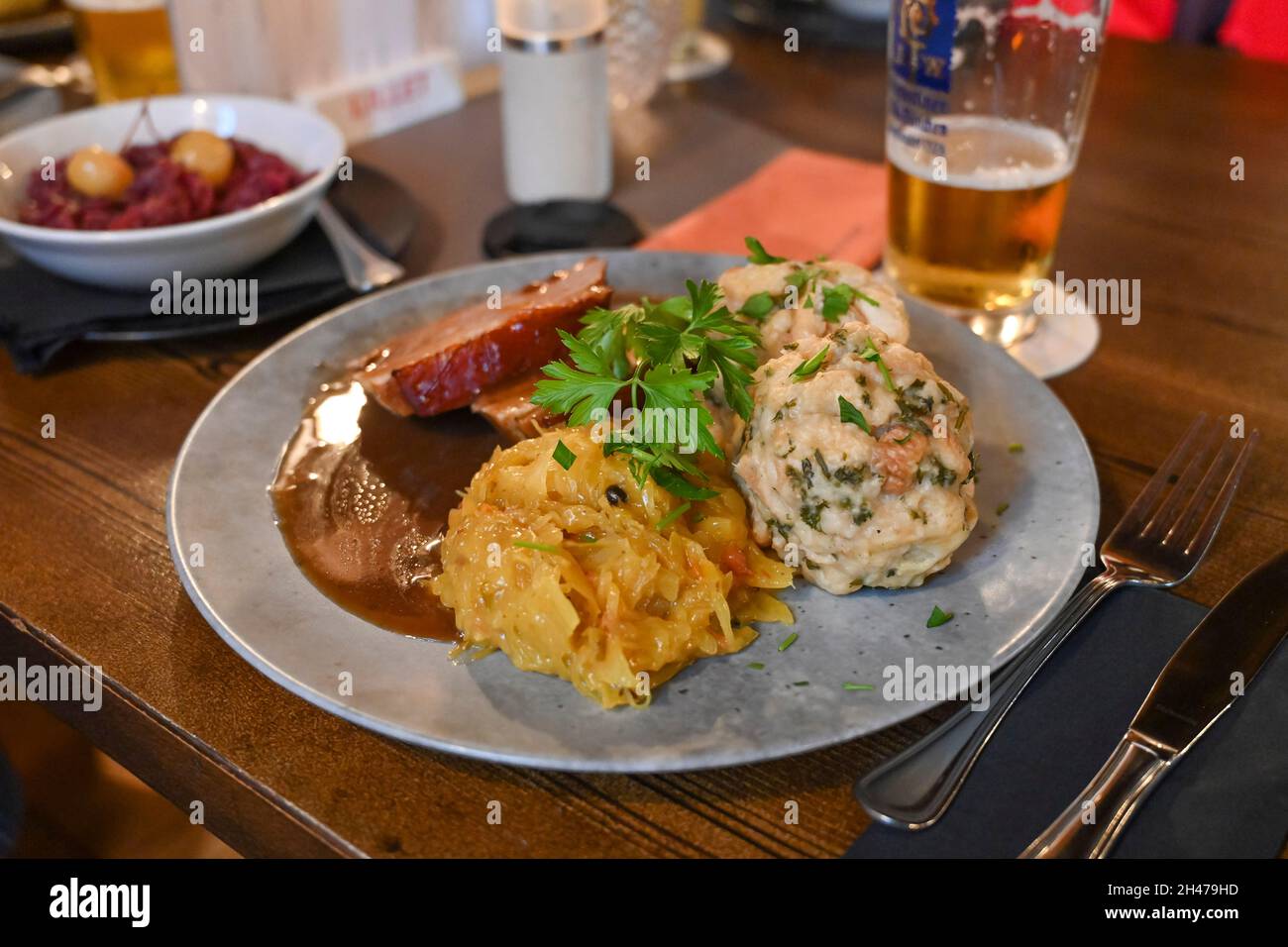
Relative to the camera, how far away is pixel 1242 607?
149 centimetres

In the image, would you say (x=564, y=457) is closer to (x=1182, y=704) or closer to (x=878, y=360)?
(x=878, y=360)

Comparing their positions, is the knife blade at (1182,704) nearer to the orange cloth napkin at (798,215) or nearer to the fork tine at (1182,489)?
the fork tine at (1182,489)

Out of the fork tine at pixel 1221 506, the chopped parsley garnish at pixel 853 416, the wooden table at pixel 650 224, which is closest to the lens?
the wooden table at pixel 650 224

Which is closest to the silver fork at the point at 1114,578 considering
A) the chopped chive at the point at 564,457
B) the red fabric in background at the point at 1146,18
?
the chopped chive at the point at 564,457

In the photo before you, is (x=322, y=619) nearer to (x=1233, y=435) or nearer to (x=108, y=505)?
(x=108, y=505)

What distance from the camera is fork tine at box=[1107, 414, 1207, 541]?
1.66 metres

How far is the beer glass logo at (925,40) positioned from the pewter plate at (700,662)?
0.59 meters

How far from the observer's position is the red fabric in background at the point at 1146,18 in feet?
14.2

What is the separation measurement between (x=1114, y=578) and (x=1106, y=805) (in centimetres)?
43

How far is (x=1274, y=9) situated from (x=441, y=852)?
426cm

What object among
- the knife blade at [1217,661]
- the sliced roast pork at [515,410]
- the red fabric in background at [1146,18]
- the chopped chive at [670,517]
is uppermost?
the red fabric in background at [1146,18]

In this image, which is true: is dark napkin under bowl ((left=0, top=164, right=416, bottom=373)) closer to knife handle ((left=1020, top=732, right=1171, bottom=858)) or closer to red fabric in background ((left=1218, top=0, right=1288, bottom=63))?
knife handle ((left=1020, top=732, right=1171, bottom=858))

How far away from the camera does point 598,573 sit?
1439 mm

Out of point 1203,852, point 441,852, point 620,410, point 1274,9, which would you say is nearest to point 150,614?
point 441,852
